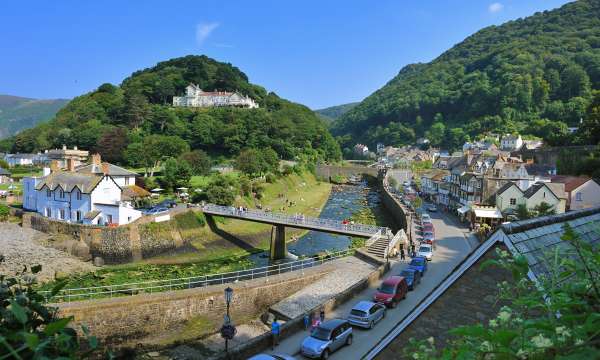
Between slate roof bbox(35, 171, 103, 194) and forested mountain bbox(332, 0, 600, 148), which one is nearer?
slate roof bbox(35, 171, 103, 194)

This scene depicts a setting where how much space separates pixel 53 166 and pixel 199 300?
106 feet

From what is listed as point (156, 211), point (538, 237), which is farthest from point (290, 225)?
point (538, 237)

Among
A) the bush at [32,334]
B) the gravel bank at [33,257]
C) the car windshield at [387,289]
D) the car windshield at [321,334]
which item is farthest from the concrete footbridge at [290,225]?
the bush at [32,334]

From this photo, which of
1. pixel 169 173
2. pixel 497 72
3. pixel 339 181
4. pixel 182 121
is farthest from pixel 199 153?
pixel 497 72

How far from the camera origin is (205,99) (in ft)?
422

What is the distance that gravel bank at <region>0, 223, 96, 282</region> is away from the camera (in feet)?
93.3

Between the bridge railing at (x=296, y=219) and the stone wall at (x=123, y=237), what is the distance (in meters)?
4.21

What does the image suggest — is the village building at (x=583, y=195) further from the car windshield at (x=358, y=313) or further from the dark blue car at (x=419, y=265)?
the car windshield at (x=358, y=313)

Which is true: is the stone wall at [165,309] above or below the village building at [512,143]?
below

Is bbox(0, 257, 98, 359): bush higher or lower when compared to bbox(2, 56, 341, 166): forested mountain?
lower

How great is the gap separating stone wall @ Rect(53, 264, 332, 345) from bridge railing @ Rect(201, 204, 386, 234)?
12108mm

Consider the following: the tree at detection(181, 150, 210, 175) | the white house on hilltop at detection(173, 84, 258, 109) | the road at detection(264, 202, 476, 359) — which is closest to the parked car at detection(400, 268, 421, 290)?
the road at detection(264, 202, 476, 359)

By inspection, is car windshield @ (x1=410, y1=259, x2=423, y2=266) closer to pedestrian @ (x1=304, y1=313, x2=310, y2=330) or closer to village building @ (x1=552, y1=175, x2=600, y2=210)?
pedestrian @ (x1=304, y1=313, x2=310, y2=330)

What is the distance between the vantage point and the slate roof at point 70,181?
3737 cm
